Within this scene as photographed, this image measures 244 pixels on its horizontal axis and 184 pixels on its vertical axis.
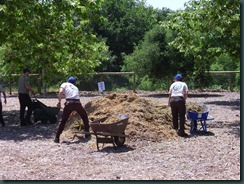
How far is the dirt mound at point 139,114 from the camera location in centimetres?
1288

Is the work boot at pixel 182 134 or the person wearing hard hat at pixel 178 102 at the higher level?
the person wearing hard hat at pixel 178 102

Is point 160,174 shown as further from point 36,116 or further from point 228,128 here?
point 36,116

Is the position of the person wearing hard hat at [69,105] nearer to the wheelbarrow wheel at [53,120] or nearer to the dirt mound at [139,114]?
the dirt mound at [139,114]

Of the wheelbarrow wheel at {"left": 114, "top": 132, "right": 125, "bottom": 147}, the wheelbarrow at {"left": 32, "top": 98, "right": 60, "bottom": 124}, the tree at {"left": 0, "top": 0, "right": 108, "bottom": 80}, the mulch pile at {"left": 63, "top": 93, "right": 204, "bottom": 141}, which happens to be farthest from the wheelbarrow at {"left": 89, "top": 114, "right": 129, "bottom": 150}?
the tree at {"left": 0, "top": 0, "right": 108, "bottom": 80}

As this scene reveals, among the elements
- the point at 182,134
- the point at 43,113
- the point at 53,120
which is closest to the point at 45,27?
the point at 43,113

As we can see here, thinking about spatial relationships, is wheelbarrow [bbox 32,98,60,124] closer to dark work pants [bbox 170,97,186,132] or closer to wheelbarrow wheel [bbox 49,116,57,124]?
wheelbarrow wheel [bbox 49,116,57,124]

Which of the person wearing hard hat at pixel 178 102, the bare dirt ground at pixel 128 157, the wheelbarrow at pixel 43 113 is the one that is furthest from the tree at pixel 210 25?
the wheelbarrow at pixel 43 113

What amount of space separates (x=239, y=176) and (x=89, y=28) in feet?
128

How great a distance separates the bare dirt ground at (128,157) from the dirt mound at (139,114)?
52 mm

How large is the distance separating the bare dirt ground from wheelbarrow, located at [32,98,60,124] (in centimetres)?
180

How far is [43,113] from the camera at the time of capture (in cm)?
1705

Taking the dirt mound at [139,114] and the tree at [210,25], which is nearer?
the dirt mound at [139,114]

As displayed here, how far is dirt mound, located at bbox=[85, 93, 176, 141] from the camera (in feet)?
42.2

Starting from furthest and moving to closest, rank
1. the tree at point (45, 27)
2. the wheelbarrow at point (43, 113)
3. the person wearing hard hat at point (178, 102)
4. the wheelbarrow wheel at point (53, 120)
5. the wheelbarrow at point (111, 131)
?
the wheelbarrow wheel at point (53, 120) → the wheelbarrow at point (43, 113) → the tree at point (45, 27) → the person wearing hard hat at point (178, 102) → the wheelbarrow at point (111, 131)
